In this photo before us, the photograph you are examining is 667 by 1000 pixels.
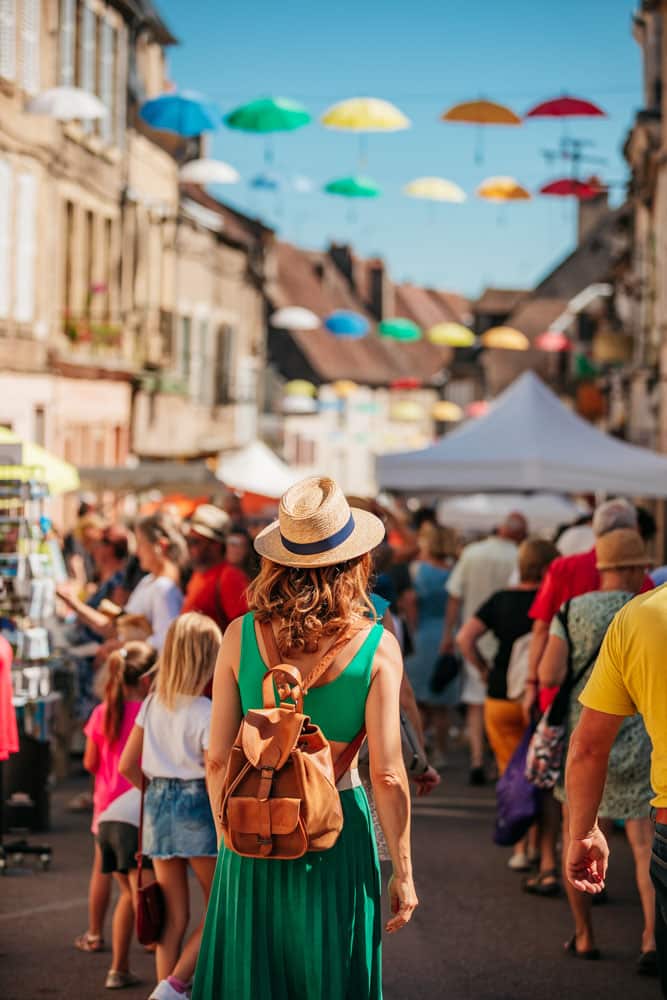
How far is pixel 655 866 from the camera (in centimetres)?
430

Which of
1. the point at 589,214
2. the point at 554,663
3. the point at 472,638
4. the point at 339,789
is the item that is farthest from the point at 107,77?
the point at 589,214

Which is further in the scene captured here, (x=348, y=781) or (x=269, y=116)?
(x=269, y=116)

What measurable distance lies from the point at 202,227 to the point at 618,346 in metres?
9.64

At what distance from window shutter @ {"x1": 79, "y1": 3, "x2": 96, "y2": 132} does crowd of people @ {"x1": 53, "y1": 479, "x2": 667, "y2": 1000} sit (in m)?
16.7

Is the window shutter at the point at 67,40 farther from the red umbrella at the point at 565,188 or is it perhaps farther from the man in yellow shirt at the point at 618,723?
the man in yellow shirt at the point at 618,723

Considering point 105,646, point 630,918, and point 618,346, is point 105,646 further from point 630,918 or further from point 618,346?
point 618,346

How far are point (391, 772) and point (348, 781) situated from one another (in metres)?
0.14

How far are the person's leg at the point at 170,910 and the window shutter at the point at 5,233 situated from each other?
18045mm

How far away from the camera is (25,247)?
24.5 m

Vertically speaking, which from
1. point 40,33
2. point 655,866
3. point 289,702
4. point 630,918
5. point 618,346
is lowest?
point 630,918

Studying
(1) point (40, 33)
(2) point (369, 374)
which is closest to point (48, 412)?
(1) point (40, 33)

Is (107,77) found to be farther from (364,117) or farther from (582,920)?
(582,920)

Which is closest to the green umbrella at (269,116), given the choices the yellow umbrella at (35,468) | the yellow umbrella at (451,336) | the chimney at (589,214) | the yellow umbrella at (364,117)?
the yellow umbrella at (364,117)

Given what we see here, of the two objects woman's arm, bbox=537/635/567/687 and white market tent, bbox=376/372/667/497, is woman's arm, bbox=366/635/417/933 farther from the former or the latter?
white market tent, bbox=376/372/667/497
